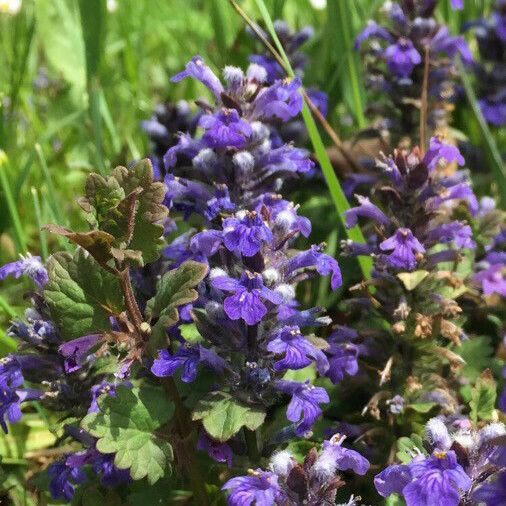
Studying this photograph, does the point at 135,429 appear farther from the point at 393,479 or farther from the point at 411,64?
the point at 411,64

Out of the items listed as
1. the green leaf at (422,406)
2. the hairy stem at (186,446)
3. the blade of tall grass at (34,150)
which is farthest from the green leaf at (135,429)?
the blade of tall grass at (34,150)

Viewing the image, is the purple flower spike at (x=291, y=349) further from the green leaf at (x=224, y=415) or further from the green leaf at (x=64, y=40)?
the green leaf at (x=64, y=40)

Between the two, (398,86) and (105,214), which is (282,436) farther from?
(398,86)

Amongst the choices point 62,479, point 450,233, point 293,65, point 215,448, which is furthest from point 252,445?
point 293,65

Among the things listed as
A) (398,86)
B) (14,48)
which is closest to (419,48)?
(398,86)

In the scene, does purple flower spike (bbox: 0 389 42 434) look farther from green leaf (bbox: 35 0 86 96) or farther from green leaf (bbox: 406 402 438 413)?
green leaf (bbox: 35 0 86 96)

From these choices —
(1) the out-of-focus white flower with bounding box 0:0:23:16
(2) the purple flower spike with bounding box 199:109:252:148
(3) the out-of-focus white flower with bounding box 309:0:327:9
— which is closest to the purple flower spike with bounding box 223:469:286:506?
(2) the purple flower spike with bounding box 199:109:252:148
